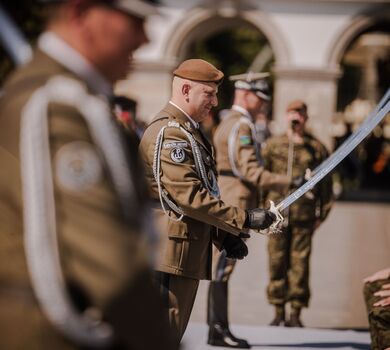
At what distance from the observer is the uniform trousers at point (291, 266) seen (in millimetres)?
8789

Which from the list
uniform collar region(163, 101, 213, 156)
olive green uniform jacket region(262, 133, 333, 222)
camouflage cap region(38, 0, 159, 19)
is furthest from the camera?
olive green uniform jacket region(262, 133, 333, 222)

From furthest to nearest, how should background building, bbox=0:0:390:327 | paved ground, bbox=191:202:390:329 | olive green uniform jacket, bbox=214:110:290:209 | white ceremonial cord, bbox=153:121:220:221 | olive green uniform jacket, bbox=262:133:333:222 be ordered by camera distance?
background building, bbox=0:0:390:327
paved ground, bbox=191:202:390:329
olive green uniform jacket, bbox=262:133:333:222
olive green uniform jacket, bbox=214:110:290:209
white ceremonial cord, bbox=153:121:220:221

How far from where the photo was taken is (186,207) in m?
4.90

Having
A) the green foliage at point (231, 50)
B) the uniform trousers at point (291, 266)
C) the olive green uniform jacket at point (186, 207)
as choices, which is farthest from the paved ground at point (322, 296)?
the green foliage at point (231, 50)

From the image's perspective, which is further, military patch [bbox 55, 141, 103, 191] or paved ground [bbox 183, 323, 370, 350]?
paved ground [bbox 183, 323, 370, 350]

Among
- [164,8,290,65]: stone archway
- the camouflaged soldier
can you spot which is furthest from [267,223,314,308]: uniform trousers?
[164,8,290,65]: stone archway

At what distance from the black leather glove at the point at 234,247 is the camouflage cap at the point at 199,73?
816 millimetres

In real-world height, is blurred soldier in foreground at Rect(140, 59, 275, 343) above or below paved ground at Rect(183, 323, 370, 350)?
above

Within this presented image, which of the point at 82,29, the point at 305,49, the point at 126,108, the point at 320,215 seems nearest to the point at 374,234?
the point at 126,108

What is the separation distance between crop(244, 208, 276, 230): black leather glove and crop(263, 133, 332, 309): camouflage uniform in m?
3.55

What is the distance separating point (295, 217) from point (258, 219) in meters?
3.80

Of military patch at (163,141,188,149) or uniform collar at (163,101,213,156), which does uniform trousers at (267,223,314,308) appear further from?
military patch at (163,141,188,149)

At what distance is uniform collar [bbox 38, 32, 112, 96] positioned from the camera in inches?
97.2

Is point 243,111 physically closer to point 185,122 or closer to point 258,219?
point 185,122
